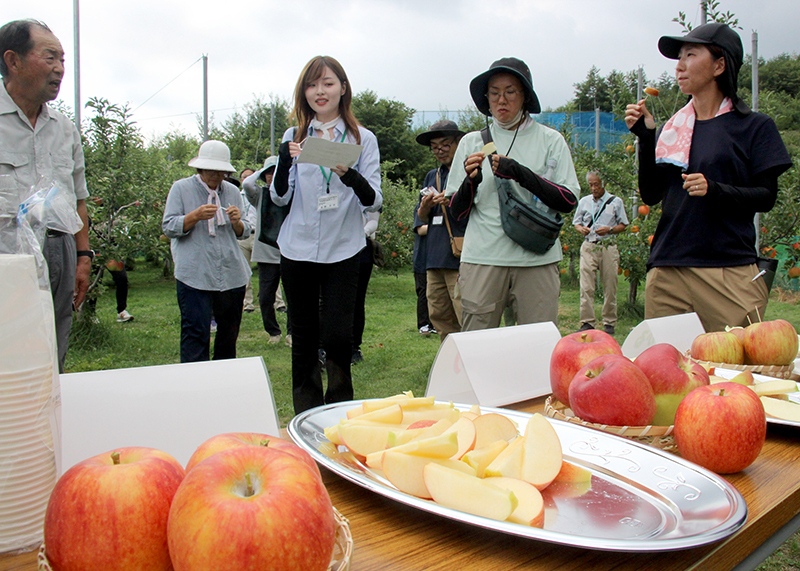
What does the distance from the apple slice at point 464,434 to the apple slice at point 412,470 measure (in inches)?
2.2

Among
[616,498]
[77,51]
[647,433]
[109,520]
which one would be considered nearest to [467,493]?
[616,498]

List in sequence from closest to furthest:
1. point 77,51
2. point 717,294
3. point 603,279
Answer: point 717,294 → point 603,279 → point 77,51

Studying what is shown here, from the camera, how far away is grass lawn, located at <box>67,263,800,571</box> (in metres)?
4.93

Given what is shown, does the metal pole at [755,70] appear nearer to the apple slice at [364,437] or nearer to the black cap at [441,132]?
the black cap at [441,132]

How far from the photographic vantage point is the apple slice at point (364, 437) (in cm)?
93

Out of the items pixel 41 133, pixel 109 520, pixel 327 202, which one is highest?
pixel 41 133

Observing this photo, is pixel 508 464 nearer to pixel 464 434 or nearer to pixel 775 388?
pixel 464 434

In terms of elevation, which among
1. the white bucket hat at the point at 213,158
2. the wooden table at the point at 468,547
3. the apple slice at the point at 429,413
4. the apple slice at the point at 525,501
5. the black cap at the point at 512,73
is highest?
the black cap at the point at 512,73

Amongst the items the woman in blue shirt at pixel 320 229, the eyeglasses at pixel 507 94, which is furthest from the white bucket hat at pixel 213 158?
the eyeglasses at pixel 507 94

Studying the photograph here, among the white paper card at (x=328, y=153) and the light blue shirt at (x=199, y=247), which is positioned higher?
the white paper card at (x=328, y=153)

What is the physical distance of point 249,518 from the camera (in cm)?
55

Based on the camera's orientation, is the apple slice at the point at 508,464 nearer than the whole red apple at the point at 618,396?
Yes

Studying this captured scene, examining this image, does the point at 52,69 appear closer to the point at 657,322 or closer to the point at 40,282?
the point at 40,282

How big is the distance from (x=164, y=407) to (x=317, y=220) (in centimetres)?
197
